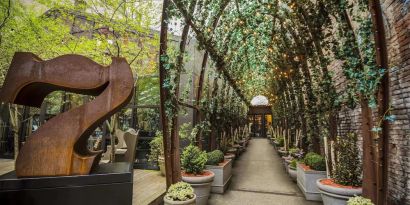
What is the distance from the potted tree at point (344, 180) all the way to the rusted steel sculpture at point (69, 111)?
11.1 feet

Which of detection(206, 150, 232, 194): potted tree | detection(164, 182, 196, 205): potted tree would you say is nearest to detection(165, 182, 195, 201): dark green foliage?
detection(164, 182, 196, 205): potted tree

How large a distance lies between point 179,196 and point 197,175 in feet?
4.43

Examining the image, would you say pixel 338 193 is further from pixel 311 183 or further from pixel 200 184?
pixel 200 184

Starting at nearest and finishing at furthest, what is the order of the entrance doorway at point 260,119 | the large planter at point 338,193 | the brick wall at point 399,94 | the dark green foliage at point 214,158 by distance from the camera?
the brick wall at point 399,94 < the large planter at point 338,193 < the dark green foliage at point 214,158 < the entrance doorway at point 260,119

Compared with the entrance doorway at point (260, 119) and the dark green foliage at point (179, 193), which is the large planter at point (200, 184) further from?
the entrance doorway at point (260, 119)

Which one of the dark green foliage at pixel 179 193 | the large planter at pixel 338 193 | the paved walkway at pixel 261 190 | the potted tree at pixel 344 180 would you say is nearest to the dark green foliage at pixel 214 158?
the paved walkway at pixel 261 190

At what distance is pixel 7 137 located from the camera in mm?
9148

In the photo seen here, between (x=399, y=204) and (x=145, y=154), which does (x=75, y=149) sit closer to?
(x=399, y=204)

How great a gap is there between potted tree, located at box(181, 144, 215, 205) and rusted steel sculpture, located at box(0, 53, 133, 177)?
249cm

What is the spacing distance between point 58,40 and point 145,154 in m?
4.40

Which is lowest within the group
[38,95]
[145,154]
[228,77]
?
[145,154]

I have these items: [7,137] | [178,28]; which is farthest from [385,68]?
[7,137]

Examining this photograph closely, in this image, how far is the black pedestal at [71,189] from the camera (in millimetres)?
1745

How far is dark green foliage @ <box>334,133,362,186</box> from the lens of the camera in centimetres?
366
